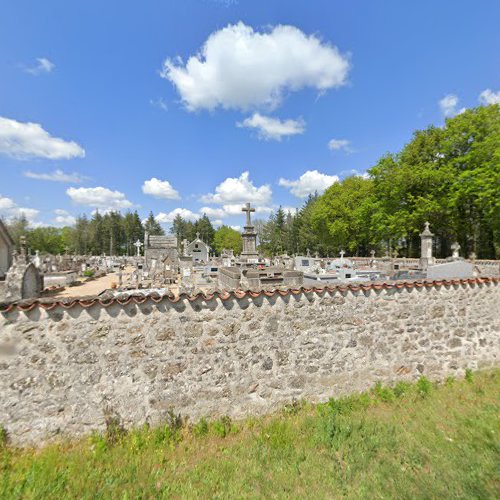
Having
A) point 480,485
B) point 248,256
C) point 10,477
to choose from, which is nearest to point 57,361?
point 10,477

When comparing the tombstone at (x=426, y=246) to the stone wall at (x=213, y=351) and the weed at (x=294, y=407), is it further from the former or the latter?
the weed at (x=294, y=407)

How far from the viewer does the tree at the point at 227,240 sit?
7606 cm

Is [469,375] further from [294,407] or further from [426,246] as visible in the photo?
[426,246]

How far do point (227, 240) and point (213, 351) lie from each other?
239 feet

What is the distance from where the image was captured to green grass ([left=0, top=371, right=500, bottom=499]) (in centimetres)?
321

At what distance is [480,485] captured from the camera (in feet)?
10.5

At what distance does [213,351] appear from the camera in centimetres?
458

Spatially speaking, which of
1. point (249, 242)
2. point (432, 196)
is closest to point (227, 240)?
point (432, 196)

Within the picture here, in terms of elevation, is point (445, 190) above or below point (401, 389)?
above

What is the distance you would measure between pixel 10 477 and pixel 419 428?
5.92 meters

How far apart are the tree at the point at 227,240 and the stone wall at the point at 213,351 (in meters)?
67.5

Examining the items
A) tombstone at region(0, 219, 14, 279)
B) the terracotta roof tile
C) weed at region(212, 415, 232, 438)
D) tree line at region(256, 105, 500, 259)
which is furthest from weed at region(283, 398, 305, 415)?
tombstone at region(0, 219, 14, 279)

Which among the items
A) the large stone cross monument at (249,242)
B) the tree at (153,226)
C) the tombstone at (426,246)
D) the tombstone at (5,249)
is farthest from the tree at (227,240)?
the tombstone at (426,246)

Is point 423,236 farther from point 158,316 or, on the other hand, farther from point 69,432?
point 69,432
